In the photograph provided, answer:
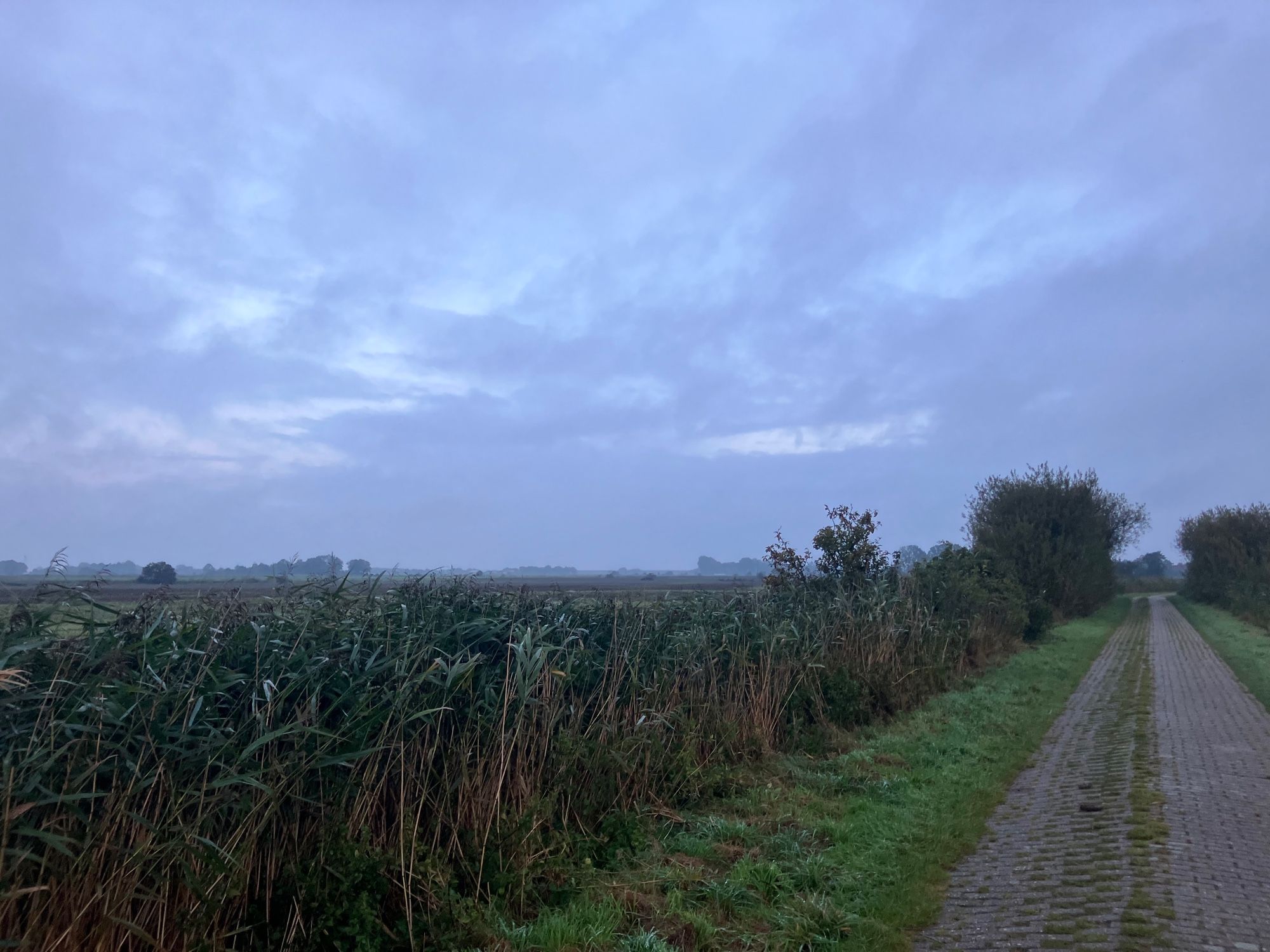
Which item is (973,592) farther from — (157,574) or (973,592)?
(157,574)

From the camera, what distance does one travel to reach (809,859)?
5.91m

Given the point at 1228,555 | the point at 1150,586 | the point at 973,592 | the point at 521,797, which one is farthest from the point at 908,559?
the point at 1150,586

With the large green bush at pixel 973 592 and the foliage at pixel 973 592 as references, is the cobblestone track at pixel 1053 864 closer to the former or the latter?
the large green bush at pixel 973 592

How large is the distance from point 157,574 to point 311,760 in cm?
372

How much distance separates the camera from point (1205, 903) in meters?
5.07

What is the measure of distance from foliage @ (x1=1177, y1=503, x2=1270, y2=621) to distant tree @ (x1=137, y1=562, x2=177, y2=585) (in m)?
38.6

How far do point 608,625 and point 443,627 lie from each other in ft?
6.92

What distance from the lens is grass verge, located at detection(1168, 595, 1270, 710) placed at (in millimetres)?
15695

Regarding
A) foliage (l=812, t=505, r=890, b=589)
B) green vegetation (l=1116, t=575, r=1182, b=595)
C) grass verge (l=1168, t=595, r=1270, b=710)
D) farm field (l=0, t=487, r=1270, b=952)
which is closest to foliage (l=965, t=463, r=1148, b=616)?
grass verge (l=1168, t=595, r=1270, b=710)

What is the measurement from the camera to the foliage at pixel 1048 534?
1282 inches

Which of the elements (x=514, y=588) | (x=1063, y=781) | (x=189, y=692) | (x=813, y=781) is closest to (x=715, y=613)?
(x=813, y=781)

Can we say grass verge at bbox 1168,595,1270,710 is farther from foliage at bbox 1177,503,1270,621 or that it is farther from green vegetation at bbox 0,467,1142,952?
green vegetation at bbox 0,467,1142,952

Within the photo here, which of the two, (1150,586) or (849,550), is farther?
(1150,586)

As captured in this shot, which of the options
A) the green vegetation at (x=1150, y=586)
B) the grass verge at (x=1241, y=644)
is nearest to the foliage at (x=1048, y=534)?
the grass verge at (x=1241, y=644)
